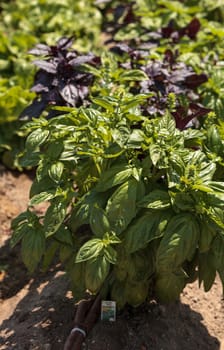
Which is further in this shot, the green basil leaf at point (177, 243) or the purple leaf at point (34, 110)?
the purple leaf at point (34, 110)

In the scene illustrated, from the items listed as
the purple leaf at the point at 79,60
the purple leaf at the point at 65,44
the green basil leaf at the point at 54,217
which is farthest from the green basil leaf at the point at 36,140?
the purple leaf at the point at 65,44

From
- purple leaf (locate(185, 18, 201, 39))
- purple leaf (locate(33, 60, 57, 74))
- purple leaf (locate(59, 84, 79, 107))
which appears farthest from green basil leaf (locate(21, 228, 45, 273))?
purple leaf (locate(185, 18, 201, 39))

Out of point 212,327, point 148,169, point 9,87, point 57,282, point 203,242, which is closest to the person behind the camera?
point 203,242

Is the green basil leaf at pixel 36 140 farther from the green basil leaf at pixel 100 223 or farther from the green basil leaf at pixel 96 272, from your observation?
the green basil leaf at pixel 96 272

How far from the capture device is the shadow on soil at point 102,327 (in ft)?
10.4

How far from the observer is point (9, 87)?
4938 millimetres

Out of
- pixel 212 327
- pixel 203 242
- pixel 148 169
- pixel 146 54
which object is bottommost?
pixel 212 327

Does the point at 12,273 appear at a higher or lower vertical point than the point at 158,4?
lower

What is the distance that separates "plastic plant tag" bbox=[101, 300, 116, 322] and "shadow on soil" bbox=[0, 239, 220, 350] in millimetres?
49

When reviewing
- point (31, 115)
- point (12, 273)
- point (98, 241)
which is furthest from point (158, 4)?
point (98, 241)

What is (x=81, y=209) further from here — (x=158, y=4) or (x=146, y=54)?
(x=158, y=4)

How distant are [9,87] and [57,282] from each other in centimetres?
198

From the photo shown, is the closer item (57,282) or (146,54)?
(57,282)

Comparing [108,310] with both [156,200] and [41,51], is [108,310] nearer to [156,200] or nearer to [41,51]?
[156,200]
